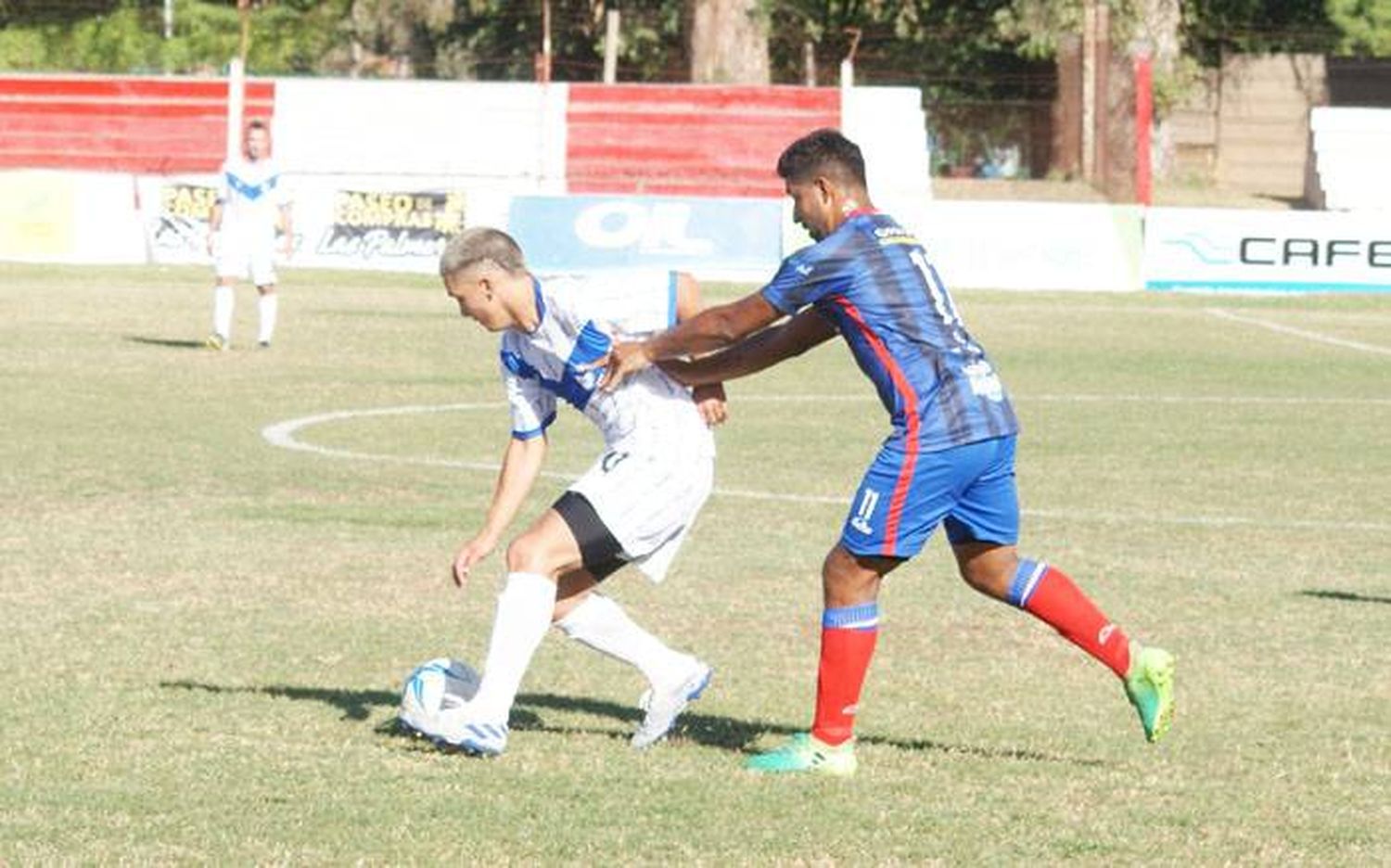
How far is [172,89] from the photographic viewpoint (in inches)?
1726

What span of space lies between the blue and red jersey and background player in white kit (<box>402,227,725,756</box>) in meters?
0.60

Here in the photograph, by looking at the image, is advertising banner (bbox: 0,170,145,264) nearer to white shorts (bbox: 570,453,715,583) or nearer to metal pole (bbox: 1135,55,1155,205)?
metal pole (bbox: 1135,55,1155,205)

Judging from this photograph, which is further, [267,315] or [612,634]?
[267,315]

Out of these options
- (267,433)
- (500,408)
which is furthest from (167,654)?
(500,408)

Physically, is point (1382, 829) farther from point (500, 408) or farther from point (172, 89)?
point (172, 89)

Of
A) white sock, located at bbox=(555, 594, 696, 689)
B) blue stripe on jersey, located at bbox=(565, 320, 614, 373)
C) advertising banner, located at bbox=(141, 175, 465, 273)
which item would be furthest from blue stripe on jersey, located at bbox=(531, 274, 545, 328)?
advertising banner, located at bbox=(141, 175, 465, 273)

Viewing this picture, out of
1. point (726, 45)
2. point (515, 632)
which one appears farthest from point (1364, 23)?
point (515, 632)

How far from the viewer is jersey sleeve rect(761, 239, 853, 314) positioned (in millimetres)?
7992

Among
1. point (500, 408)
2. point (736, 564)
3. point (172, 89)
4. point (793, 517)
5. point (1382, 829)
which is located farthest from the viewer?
point (172, 89)

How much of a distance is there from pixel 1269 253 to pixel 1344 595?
2591cm

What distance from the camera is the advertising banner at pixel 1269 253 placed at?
3741 centimetres

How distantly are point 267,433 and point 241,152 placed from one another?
71.4 ft

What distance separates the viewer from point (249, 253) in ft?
85.7

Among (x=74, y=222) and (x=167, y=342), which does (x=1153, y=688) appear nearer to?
(x=167, y=342)
